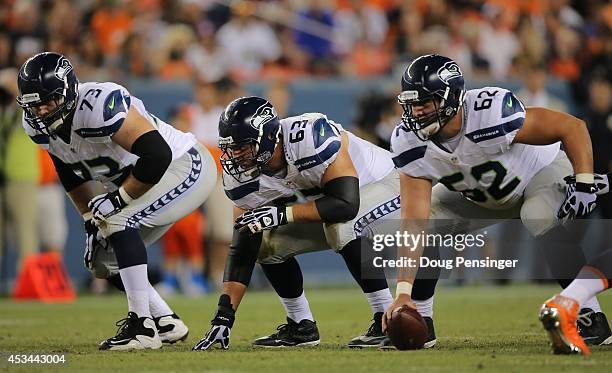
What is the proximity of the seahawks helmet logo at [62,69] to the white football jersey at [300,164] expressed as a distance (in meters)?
1.08

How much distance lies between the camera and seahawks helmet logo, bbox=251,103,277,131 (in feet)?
19.9

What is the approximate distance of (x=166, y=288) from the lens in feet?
38.5

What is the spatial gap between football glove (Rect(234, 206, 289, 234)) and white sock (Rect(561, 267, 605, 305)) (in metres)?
1.56

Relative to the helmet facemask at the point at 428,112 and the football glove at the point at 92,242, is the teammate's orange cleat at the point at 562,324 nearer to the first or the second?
the helmet facemask at the point at 428,112

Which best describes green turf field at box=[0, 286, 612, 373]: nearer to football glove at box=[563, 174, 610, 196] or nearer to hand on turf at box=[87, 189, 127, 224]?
hand on turf at box=[87, 189, 127, 224]

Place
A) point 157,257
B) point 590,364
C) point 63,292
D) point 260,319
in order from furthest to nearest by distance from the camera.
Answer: point 157,257 < point 63,292 < point 260,319 < point 590,364

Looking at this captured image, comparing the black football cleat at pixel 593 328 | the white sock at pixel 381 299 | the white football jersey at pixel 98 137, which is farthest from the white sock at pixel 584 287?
the white football jersey at pixel 98 137

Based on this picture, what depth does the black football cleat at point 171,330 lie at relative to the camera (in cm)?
674

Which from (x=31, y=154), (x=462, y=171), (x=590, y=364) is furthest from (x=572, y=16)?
(x=590, y=364)

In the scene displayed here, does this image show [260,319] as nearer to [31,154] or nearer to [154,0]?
[31,154]

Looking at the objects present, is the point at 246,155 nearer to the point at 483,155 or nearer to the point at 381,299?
the point at 381,299

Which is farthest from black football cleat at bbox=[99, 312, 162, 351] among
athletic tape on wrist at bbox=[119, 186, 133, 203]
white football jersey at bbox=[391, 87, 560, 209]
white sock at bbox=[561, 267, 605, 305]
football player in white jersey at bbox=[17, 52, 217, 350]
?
white sock at bbox=[561, 267, 605, 305]

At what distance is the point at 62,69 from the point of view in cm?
631

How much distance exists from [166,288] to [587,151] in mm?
6724
